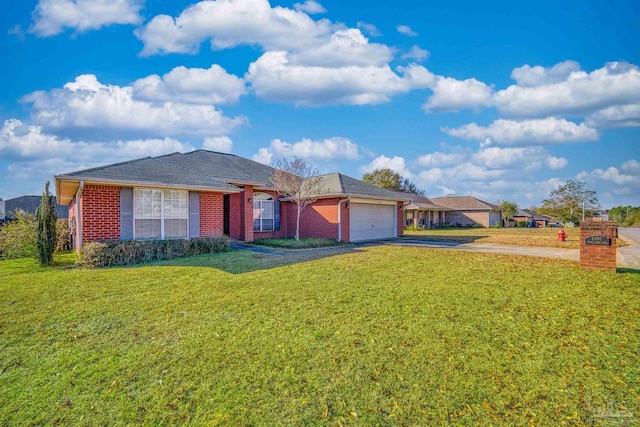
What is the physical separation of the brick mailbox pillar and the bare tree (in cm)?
1151

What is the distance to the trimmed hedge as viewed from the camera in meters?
10.1

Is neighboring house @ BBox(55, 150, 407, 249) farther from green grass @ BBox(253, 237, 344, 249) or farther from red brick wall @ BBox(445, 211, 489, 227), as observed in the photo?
red brick wall @ BBox(445, 211, 489, 227)

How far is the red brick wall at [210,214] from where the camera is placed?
13.8 metres

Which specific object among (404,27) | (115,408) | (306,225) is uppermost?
(404,27)

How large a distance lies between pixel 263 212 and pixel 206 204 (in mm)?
5215

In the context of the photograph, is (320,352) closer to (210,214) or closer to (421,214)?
(210,214)

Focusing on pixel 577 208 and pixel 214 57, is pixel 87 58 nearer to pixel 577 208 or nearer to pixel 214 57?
pixel 214 57

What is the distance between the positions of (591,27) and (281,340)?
20111 millimetres

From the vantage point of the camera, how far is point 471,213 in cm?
4762

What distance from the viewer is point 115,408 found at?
10.6 ft

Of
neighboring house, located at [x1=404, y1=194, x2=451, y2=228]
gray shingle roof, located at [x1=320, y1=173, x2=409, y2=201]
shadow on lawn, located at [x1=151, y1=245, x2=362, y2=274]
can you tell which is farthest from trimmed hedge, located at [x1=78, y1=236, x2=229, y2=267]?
neighboring house, located at [x1=404, y1=194, x2=451, y2=228]

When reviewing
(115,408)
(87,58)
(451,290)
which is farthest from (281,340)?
(87,58)

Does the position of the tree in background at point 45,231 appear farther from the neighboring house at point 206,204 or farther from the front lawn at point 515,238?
the front lawn at point 515,238

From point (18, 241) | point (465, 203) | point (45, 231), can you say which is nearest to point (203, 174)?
point (45, 231)
